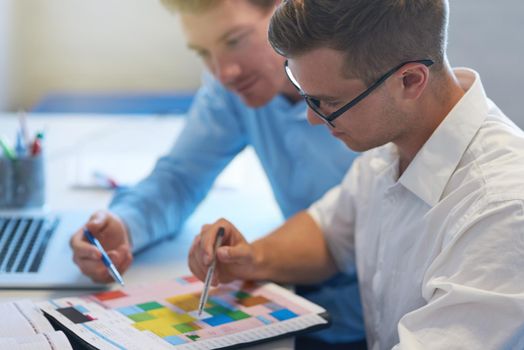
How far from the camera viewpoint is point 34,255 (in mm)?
1449

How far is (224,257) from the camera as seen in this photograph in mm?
1320

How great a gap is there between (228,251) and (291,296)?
0.43ft

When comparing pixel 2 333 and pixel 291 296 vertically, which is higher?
pixel 2 333

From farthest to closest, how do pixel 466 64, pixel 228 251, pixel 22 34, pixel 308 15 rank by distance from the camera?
1. pixel 22 34
2. pixel 466 64
3. pixel 228 251
4. pixel 308 15

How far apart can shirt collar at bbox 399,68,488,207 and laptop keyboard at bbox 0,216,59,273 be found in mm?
686

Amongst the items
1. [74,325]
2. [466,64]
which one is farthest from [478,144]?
[466,64]

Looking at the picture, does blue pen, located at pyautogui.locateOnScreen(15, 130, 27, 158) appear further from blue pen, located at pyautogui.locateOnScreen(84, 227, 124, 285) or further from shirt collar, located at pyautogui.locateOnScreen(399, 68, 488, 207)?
shirt collar, located at pyautogui.locateOnScreen(399, 68, 488, 207)

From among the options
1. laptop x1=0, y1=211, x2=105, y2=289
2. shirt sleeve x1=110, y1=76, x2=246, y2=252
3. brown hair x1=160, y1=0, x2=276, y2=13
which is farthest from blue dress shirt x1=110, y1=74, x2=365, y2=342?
brown hair x1=160, y1=0, x2=276, y2=13

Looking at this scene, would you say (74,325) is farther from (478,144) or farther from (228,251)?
(478,144)

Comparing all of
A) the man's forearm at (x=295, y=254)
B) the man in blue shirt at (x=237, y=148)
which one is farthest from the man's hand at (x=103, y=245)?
the man's forearm at (x=295, y=254)

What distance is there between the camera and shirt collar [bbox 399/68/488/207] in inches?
45.2

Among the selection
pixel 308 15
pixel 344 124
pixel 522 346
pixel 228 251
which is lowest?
pixel 522 346

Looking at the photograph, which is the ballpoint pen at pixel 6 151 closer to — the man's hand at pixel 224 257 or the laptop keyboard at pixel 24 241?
the laptop keyboard at pixel 24 241

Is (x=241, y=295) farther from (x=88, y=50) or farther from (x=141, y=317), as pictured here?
(x=88, y=50)
